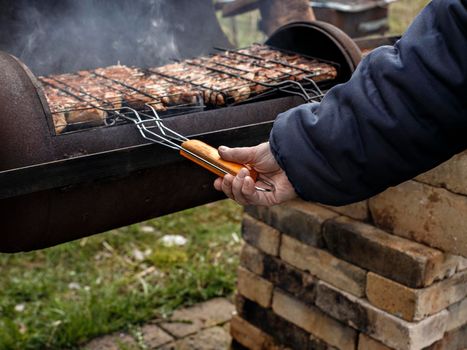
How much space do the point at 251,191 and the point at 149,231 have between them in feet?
9.85

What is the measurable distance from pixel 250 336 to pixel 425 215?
1.32 m

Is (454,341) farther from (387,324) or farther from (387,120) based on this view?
(387,120)

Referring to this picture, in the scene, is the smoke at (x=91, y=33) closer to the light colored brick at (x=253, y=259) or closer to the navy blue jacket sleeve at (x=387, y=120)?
the light colored brick at (x=253, y=259)

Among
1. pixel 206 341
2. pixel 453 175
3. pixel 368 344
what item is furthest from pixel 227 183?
pixel 206 341

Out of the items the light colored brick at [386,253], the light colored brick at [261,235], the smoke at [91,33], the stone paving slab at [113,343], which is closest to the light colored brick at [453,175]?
the light colored brick at [386,253]

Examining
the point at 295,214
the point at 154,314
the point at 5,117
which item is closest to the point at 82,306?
the point at 154,314

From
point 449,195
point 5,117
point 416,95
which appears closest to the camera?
point 416,95

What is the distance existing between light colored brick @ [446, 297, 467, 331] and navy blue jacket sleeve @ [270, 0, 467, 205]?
1.09 metres

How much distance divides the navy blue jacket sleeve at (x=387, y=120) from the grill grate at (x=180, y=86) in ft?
1.82

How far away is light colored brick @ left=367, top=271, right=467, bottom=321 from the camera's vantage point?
2.68 metres

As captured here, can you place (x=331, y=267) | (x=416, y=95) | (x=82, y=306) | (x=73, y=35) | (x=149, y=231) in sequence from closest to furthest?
1. (x=416, y=95)
2. (x=331, y=267)
3. (x=73, y=35)
4. (x=82, y=306)
5. (x=149, y=231)

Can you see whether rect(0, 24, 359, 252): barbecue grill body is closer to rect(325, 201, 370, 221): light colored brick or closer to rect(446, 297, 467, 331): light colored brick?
rect(325, 201, 370, 221): light colored brick

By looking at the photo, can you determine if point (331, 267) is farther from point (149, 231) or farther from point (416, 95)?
point (149, 231)

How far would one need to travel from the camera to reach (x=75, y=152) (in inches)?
84.1
